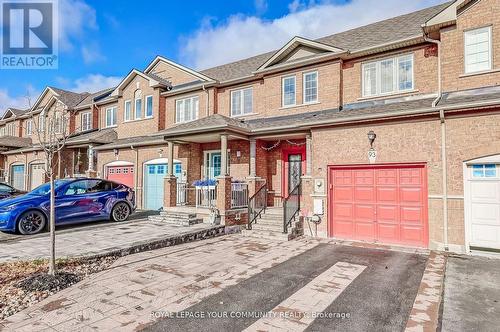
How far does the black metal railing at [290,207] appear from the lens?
1052 centimetres

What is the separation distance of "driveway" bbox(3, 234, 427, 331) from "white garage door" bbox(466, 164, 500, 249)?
1.69 metres

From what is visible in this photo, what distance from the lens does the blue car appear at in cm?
971

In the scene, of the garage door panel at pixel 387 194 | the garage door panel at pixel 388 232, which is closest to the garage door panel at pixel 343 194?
the garage door panel at pixel 387 194

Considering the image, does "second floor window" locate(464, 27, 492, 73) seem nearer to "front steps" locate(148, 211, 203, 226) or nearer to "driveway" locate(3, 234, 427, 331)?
"driveway" locate(3, 234, 427, 331)

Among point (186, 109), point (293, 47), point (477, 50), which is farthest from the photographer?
point (186, 109)

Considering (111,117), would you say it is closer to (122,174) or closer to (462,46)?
(122,174)

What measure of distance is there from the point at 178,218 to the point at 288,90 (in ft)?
24.1

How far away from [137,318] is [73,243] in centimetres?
548

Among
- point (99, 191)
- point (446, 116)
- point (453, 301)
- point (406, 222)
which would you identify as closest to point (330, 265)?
point (453, 301)

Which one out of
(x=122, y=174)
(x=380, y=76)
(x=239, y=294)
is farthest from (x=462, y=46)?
(x=122, y=174)

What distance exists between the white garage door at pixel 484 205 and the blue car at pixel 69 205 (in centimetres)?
1227

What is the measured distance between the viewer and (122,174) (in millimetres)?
18094

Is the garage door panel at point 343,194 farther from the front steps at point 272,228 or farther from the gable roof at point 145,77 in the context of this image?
the gable roof at point 145,77

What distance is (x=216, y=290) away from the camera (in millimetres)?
5594
